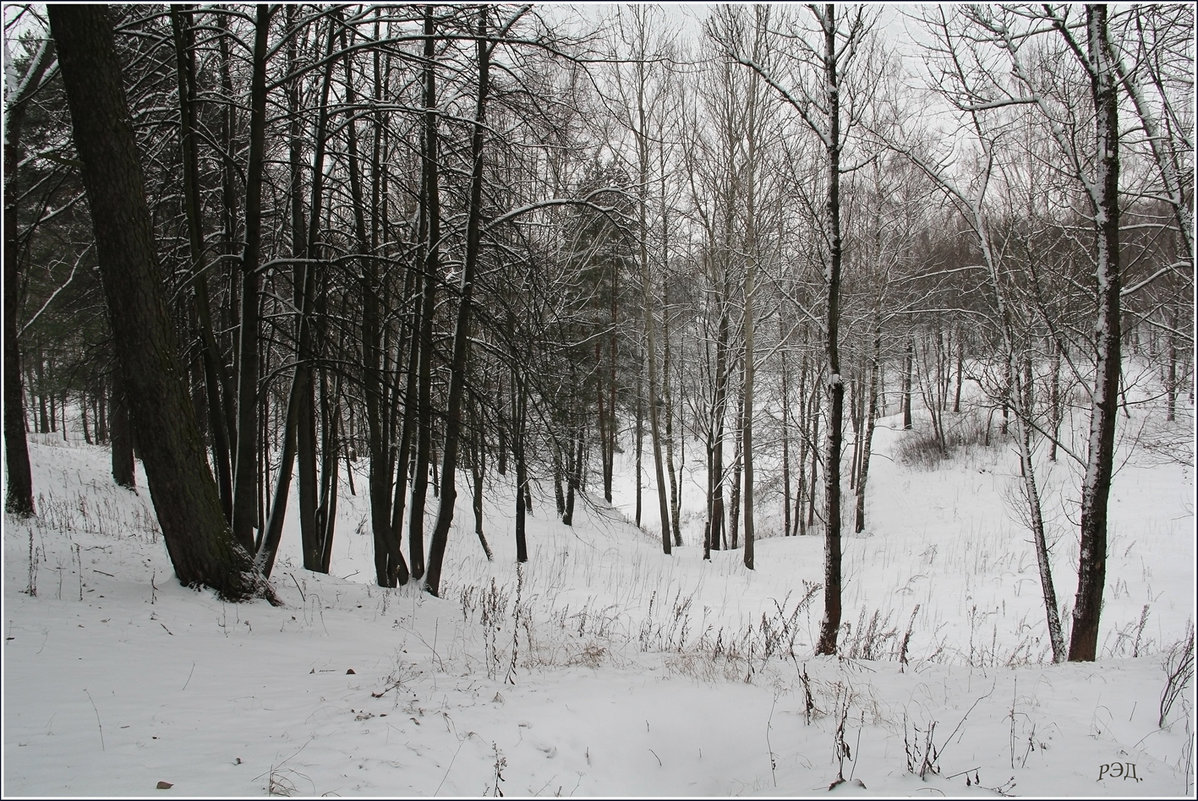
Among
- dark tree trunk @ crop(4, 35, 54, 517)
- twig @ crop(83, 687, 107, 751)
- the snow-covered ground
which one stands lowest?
the snow-covered ground

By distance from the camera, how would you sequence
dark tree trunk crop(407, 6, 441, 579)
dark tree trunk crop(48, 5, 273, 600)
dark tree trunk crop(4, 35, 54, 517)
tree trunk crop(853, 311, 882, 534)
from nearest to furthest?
1. dark tree trunk crop(48, 5, 273, 600)
2. dark tree trunk crop(407, 6, 441, 579)
3. dark tree trunk crop(4, 35, 54, 517)
4. tree trunk crop(853, 311, 882, 534)

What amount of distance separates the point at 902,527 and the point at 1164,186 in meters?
13.1

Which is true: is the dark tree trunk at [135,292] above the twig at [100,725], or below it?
above

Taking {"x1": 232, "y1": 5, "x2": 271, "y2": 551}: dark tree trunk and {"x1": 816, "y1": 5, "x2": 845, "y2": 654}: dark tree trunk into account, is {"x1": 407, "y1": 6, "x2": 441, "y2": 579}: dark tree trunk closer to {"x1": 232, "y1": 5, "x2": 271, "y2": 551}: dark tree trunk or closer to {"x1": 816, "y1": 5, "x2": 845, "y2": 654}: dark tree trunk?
{"x1": 232, "y1": 5, "x2": 271, "y2": 551}: dark tree trunk

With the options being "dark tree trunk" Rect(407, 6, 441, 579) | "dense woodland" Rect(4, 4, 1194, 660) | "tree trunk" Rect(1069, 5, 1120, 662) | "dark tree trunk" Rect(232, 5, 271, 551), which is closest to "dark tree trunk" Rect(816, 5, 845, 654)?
"dense woodland" Rect(4, 4, 1194, 660)

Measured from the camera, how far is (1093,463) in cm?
596

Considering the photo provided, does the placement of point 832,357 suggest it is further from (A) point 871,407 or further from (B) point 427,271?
(A) point 871,407

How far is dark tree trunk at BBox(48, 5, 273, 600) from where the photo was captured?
4289 mm

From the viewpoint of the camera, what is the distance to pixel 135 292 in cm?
452

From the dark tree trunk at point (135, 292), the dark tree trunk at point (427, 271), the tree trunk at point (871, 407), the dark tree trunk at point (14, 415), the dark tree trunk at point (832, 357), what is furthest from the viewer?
the tree trunk at point (871, 407)

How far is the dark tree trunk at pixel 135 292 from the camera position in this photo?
14.1ft

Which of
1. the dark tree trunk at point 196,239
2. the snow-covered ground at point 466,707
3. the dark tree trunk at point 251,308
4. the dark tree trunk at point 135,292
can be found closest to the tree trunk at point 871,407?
the snow-covered ground at point 466,707

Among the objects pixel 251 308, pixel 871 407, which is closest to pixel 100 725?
pixel 251 308

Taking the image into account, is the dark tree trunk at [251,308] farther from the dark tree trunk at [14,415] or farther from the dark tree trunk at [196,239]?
the dark tree trunk at [14,415]
